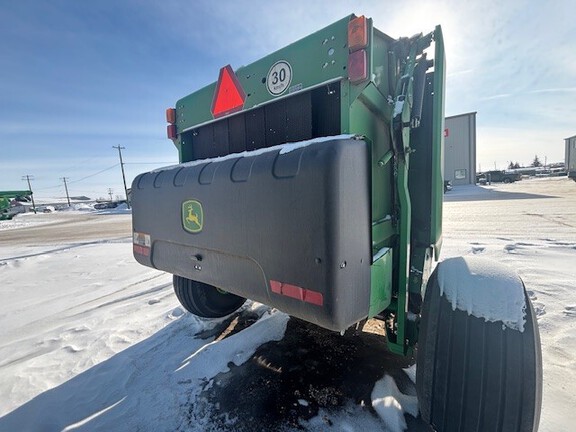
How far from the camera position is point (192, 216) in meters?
1.86

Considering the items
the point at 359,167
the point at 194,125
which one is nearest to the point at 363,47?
the point at 359,167

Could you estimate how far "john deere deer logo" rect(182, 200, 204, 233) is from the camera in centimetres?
181

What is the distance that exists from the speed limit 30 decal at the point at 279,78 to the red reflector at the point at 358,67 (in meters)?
0.43

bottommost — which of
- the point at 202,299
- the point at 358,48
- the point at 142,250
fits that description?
the point at 202,299

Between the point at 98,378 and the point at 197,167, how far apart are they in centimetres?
Answer: 189

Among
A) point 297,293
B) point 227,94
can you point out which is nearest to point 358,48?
point 227,94

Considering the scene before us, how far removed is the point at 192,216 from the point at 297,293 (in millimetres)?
862

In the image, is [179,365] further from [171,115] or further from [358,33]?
[358,33]

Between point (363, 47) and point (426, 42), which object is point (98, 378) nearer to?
point (363, 47)

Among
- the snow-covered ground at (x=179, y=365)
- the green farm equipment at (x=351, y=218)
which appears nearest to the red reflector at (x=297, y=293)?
the green farm equipment at (x=351, y=218)

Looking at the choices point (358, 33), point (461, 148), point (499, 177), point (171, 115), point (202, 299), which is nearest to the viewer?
point (358, 33)

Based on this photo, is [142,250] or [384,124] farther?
[142,250]

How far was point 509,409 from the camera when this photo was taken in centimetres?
130

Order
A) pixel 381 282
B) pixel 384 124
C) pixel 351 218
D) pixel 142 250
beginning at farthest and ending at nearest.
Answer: pixel 142 250 → pixel 384 124 → pixel 381 282 → pixel 351 218
